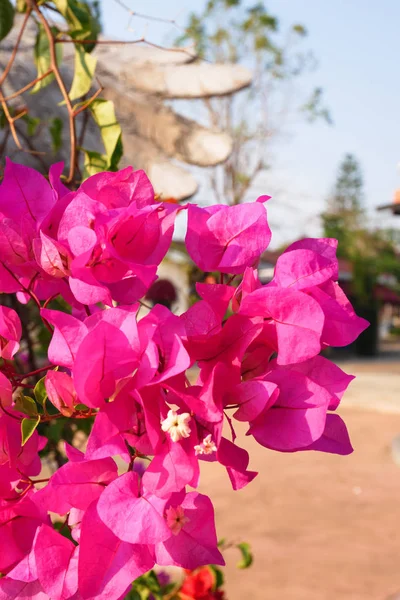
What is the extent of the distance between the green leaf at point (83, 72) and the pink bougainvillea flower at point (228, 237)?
0.40 m

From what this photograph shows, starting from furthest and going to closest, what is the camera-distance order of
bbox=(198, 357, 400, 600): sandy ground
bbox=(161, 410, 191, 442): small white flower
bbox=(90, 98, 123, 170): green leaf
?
bbox=(198, 357, 400, 600): sandy ground, bbox=(90, 98, 123, 170): green leaf, bbox=(161, 410, 191, 442): small white flower

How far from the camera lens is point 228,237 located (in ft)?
1.08

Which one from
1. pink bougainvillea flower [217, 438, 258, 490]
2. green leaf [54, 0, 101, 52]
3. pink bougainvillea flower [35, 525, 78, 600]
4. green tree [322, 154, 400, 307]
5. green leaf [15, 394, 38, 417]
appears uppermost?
green leaf [54, 0, 101, 52]

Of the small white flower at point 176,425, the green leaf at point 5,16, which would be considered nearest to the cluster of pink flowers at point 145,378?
the small white flower at point 176,425

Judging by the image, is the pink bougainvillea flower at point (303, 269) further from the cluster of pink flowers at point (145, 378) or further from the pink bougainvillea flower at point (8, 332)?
the pink bougainvillea flower at point (8, 332)

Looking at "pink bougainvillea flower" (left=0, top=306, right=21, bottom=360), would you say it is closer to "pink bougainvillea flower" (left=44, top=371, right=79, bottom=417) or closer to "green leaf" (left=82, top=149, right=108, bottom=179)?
"pink bougainvillea flower" (left=44, top=371, right=79, bottom=417)

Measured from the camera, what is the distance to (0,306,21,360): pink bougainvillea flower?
1.06 feet

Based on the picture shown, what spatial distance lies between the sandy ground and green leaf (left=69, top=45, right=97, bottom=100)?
1868 millimetres

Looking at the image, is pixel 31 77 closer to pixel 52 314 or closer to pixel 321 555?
pixel 52 314

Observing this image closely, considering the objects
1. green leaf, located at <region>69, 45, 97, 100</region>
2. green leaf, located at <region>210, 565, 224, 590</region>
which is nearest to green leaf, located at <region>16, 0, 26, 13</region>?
green leaf, located at <region>69, 45, 97, 100</region>

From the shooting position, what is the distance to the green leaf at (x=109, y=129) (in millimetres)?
604

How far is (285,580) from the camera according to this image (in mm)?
2285

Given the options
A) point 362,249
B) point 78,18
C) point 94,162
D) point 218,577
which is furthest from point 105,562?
point 362,249

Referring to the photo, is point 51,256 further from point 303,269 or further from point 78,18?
point 78,18
